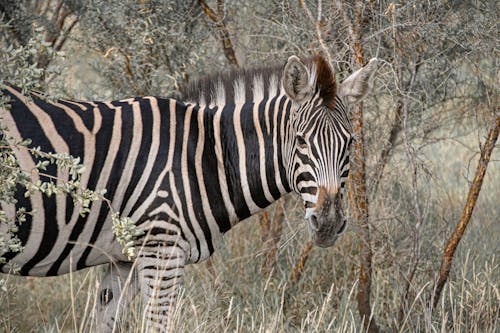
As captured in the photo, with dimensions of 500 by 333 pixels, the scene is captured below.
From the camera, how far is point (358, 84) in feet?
15.7

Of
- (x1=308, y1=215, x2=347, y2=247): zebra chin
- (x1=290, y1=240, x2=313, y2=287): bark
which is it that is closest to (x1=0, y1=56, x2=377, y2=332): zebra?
(x1=308, y1=215, x2=347, y2=247): zebra chin

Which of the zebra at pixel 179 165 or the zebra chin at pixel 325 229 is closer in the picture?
the zebra chin at pixel 325 229

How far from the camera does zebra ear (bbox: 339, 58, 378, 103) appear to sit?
4710 mm

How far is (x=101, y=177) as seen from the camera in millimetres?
4758

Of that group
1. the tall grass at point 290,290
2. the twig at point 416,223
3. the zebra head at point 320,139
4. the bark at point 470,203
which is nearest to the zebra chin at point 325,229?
the zebra head at point 320,139

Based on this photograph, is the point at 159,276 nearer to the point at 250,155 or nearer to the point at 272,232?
the point at 250,155

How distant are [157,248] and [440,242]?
2.96m

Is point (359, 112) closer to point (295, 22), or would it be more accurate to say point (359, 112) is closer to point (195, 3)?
point (295, 22)

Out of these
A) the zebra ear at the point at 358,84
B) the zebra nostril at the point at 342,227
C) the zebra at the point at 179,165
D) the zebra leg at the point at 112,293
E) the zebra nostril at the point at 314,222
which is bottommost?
the zebra leg at the point at 112,293

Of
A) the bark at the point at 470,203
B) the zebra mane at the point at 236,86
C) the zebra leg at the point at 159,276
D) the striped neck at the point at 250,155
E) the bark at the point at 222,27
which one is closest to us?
the zebra leg at the point at 159,276

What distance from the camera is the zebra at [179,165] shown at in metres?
4.55

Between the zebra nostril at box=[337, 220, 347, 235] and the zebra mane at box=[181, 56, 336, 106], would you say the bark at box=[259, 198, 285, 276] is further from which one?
the zebra nostril at box=[337, 220, 347, 235]

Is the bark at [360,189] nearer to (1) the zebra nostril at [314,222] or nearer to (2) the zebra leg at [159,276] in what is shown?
(1) the zebra nostril at [314,222]

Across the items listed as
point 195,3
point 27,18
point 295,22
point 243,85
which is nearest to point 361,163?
point 243,85
